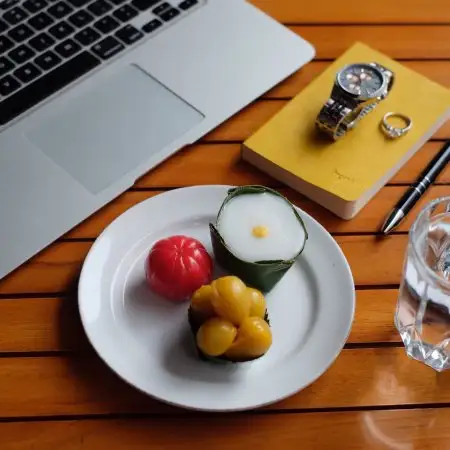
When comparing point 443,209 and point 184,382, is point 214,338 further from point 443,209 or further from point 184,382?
point 443,209

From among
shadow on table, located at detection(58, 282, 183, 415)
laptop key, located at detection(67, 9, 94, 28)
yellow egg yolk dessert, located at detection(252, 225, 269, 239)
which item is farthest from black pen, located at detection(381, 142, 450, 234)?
laptop key, located at detection(67, 9, 94, 28)

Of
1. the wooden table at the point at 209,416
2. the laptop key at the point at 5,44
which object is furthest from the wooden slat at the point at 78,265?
the laptop key at the point at 5,44

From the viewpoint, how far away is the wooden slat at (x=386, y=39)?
31.1 inches

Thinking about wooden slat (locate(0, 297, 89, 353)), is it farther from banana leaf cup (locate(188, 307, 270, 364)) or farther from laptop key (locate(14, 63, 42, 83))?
laptop key (locate(14, 63, 42, 83))

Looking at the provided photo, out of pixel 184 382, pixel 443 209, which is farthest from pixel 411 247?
pixel 184 382

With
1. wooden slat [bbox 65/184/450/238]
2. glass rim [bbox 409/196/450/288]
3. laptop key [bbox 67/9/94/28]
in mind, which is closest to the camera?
glass rim [bbox 409/196/450/288]

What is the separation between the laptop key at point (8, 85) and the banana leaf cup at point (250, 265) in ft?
0.77

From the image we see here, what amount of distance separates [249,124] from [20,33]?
0.76ft

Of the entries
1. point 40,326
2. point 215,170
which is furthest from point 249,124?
point 40,326

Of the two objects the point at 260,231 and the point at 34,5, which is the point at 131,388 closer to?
the point at 260,231

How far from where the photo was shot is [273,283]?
0.59 meters

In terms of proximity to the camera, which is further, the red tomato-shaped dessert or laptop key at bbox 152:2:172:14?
laptop key at bbox 152:2:172:14

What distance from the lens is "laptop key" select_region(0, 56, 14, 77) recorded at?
0.71 meters

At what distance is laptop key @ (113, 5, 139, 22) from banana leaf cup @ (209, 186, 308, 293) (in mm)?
254
